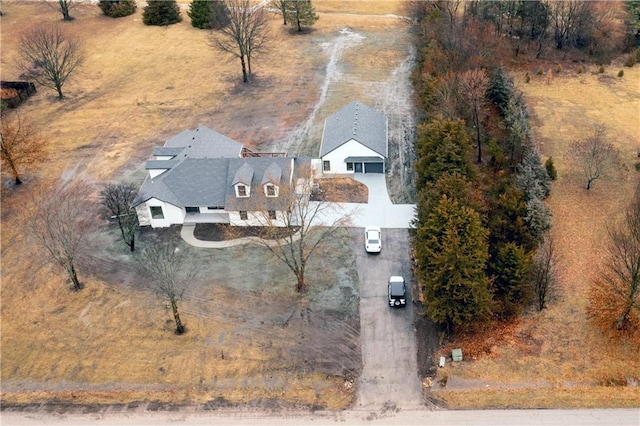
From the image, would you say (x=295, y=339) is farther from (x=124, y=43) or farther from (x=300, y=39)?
(x=124, y=43)

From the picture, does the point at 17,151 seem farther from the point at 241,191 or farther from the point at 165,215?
the point at 241,191

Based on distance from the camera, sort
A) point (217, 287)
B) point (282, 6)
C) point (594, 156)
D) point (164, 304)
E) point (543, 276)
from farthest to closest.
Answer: point (282, 6)
point (594, 156)
point (217, 287)
point (164, 304)
point (543, 276)

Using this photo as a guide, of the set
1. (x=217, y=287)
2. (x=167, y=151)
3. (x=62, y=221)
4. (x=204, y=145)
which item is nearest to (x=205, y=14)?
(x=204, y=145)

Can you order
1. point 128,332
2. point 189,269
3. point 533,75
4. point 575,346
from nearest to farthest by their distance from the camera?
point 575,346 < point 128,332 < point 189,269 < point 533,75

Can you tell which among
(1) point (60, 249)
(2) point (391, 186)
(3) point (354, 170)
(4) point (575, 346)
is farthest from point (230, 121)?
(4) point (575, 346)

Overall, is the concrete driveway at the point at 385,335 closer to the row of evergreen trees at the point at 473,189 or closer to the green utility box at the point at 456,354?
the green utility box at the point at 456,354

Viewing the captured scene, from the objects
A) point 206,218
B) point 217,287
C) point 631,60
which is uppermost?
point 631,60
